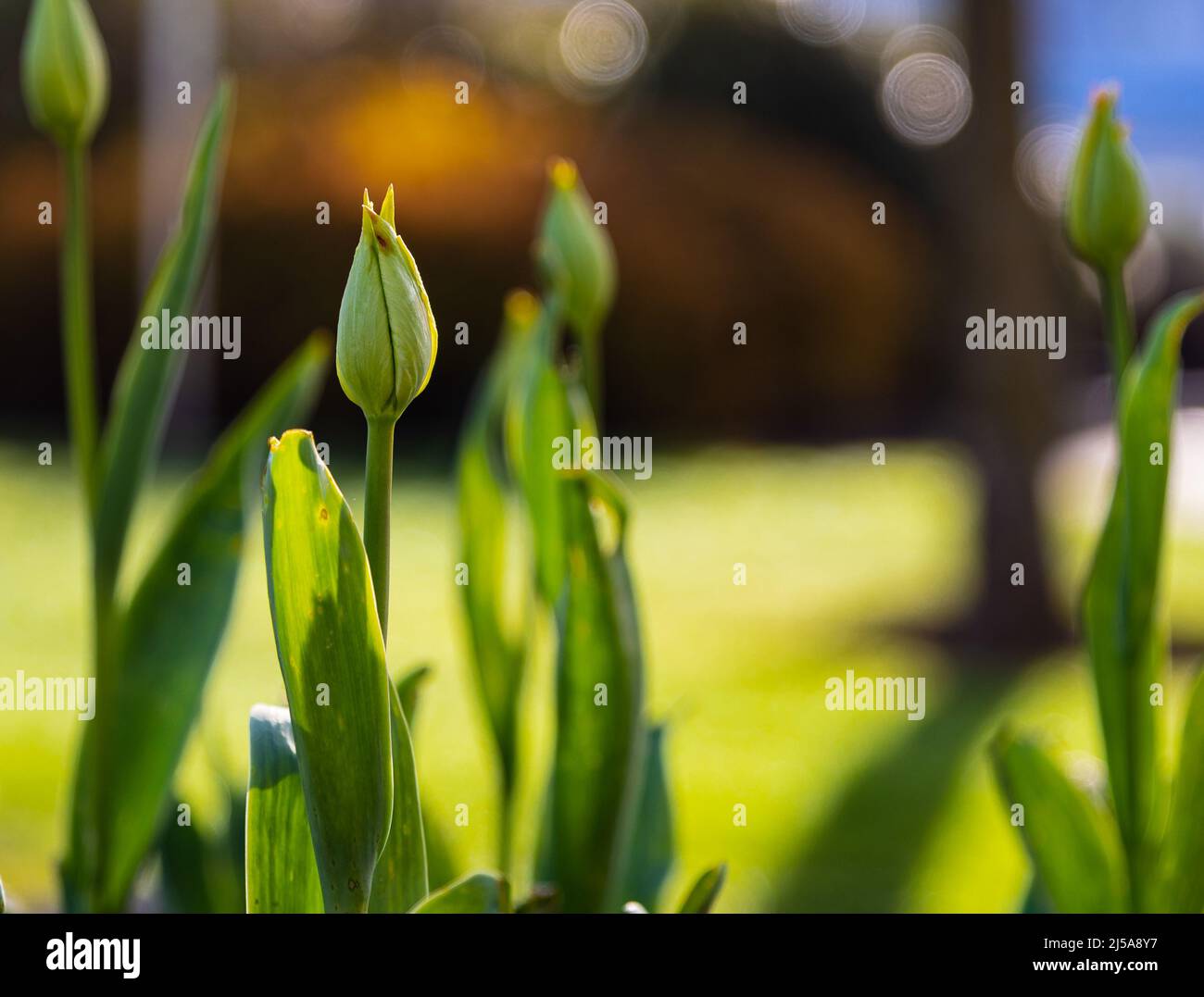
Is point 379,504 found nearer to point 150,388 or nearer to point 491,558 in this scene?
point 150,388

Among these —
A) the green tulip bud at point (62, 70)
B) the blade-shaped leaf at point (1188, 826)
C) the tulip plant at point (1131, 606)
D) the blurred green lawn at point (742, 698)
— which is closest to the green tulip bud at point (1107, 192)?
the tulip plant at point (1131, 606)

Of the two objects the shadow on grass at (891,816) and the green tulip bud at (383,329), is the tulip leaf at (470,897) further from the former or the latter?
the shadow on grass at (891,816)

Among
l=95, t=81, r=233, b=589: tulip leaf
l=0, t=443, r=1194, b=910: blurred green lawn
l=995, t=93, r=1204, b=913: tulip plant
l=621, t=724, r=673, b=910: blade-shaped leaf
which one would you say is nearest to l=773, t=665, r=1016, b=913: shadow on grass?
l=0, t=443, r=1194, b=910: blurred green lawn

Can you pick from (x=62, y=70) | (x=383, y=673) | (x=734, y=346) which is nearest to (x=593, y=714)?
(x=383, y=673)

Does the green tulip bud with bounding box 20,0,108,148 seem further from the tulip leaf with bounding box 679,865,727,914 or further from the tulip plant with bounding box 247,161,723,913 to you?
the tulip leaf with bounding box 679,865,727,914
